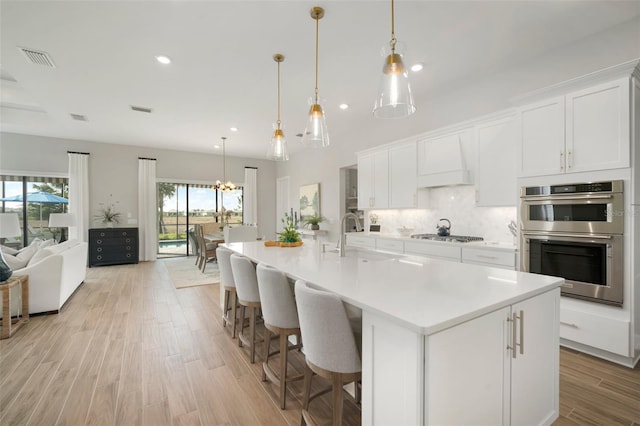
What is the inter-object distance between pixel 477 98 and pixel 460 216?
5.20 ft

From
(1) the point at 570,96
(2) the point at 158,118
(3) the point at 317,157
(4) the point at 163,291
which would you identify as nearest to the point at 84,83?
(2) the point at 158,118

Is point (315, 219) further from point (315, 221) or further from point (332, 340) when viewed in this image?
point (332, 340)

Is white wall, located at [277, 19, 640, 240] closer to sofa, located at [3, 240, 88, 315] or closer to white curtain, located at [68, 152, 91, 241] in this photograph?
sofa, located at [3, 240, 88, 315]

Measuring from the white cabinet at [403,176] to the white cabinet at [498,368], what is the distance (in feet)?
9.27

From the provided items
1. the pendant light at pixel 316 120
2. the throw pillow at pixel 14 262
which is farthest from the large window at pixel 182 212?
the pendant light at pixel 316 120

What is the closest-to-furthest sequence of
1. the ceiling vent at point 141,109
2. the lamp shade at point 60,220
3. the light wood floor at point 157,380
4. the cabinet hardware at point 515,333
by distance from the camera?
the cabinet hardware at point 515,333 < the light wood floor at point 157,380 < the ceiling vent at point 141,109 < the lamp shade at point 60,220

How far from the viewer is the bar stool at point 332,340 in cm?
134

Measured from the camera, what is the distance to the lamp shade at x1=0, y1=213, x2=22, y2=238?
3.19 metres

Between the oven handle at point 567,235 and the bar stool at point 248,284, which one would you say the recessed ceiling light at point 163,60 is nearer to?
the bar stool at point 248,284

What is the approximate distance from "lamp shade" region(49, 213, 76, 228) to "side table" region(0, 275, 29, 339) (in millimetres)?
2607

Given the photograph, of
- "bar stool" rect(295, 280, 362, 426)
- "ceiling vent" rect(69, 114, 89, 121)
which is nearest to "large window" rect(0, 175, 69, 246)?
"ceiling vent" rect(69, 114, 89, 121)

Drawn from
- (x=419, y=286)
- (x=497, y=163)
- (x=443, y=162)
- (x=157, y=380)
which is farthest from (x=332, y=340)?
(x=443, y=162)

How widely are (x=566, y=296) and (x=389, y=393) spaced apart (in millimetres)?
2517

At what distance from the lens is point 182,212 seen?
822 cm
